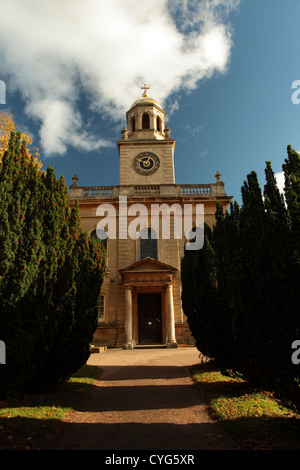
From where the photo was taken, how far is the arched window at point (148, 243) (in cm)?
2058

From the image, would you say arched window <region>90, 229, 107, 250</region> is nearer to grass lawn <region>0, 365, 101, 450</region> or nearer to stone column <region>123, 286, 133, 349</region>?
stone column <region>123, 286, 133, 349</region>

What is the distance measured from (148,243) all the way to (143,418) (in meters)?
15.5

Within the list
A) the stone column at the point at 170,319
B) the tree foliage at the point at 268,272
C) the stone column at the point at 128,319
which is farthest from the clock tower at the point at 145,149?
the tree foliage at the point at 268,272

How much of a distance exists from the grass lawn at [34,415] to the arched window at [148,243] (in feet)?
42.6

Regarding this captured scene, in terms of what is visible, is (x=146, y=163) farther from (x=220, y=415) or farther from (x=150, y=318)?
(x=220, y=415)

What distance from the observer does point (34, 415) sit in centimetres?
525

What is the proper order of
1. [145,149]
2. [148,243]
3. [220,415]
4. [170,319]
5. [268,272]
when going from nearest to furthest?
1. [268,272]
2. [220,415]
3. [170,319]
4. [148,243]
5. [145,149]

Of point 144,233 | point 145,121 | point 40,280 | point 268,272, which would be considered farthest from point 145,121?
point 268,272

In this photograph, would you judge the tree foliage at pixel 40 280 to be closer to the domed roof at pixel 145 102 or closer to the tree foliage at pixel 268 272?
the tree foliage at pixel 268 272

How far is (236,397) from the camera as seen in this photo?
6539 millimetres

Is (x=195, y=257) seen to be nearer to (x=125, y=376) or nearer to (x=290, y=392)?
(x=125, y=376)

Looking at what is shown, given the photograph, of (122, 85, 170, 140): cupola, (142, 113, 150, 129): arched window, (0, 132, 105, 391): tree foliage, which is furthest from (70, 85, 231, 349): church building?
(0, 132, 105, 391): tree foliage

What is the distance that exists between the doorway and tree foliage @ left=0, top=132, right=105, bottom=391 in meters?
11.7

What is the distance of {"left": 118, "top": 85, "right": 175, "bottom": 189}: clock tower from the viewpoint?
23.9 m
